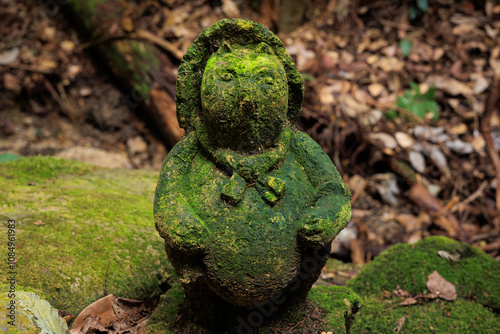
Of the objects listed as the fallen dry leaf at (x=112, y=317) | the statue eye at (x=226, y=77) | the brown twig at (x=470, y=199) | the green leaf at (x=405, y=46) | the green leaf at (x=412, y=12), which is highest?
the statue eye at (x=226, y=77)

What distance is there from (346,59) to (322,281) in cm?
409

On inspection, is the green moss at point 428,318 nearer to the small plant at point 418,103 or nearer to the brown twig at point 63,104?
the small plant at point 418,103

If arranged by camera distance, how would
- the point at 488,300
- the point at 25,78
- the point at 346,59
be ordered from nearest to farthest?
the point at 488,300 → the point at 25,78 → the point at 346,59

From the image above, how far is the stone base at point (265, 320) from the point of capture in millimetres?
2459

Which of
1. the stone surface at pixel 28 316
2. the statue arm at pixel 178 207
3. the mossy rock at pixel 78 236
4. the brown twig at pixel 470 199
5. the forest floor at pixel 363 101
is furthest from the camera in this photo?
the forest floor at pixel 363 101

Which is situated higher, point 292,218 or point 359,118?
point 292,218

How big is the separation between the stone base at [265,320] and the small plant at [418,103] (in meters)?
4.05

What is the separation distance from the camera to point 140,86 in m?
6.02

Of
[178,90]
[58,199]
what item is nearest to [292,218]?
[178,90]

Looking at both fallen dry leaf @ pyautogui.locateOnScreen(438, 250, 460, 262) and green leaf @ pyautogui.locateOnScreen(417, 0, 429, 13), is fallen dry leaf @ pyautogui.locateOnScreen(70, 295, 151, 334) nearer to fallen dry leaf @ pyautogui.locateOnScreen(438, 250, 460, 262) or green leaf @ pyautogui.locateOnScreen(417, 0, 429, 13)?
fallen dry leaf @ pyautogui.locateOnScreen(438, 250, 460, 262)

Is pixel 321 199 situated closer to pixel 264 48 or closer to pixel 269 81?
pixel 269 81

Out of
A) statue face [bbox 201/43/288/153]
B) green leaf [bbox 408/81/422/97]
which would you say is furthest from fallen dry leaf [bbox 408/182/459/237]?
statue face [bbox 201/43/288/153]

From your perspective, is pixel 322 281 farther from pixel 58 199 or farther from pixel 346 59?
pixel 346 59

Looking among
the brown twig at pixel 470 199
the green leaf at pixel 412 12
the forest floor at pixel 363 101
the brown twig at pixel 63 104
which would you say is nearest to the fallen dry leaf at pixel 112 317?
the forest floor at pixel 363 101
